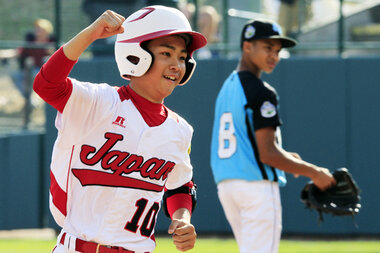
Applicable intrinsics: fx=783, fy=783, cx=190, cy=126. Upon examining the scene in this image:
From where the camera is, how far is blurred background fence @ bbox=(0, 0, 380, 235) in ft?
34.5

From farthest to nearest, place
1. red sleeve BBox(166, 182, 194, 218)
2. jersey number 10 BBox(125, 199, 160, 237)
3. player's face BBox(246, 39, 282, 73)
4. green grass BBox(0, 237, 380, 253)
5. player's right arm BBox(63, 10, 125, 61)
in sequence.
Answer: green grass BBox(0, 237, 380, 253) → player's face BBox(246, 39, 282, 73) → red sleeve BBox(166, 182, 194, 218) → jersey number 10 BBox(125, 199, 160, 237) → player's right arm BBox(63, 10, 125, 61)

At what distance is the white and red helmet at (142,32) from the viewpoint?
144 inches

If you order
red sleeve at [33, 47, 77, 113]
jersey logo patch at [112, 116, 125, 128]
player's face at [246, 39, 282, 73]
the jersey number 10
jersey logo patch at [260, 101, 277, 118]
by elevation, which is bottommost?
the jersey number 10

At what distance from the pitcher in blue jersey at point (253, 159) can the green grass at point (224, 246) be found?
3.47m

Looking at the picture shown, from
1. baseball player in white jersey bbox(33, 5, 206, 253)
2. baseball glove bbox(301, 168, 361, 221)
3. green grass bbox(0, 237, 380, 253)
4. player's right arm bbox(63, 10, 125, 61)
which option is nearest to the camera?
player's right arm bbox(63, 10, 125, 61)

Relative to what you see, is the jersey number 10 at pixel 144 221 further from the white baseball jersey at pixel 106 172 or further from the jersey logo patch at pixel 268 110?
the jersey logo patch at pixel 268 110

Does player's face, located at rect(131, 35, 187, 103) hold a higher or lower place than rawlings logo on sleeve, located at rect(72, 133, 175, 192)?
higher

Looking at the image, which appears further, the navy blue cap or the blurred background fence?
the blurred background fence

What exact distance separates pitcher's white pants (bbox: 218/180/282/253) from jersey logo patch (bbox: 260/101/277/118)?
0.50m

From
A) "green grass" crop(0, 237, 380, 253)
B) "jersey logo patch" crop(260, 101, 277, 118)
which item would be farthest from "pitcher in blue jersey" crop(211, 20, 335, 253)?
"green grass" crop(0, 237, 380, 253)

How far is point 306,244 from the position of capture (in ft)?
→ 32.9

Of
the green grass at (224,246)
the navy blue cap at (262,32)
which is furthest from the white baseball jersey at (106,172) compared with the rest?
the green grass at (224,246)

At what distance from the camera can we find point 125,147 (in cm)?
361

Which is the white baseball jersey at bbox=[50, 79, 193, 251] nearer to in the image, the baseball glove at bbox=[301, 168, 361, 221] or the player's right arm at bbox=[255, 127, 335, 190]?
the player's right arm at bbox=[255, 127, 335, 190]
